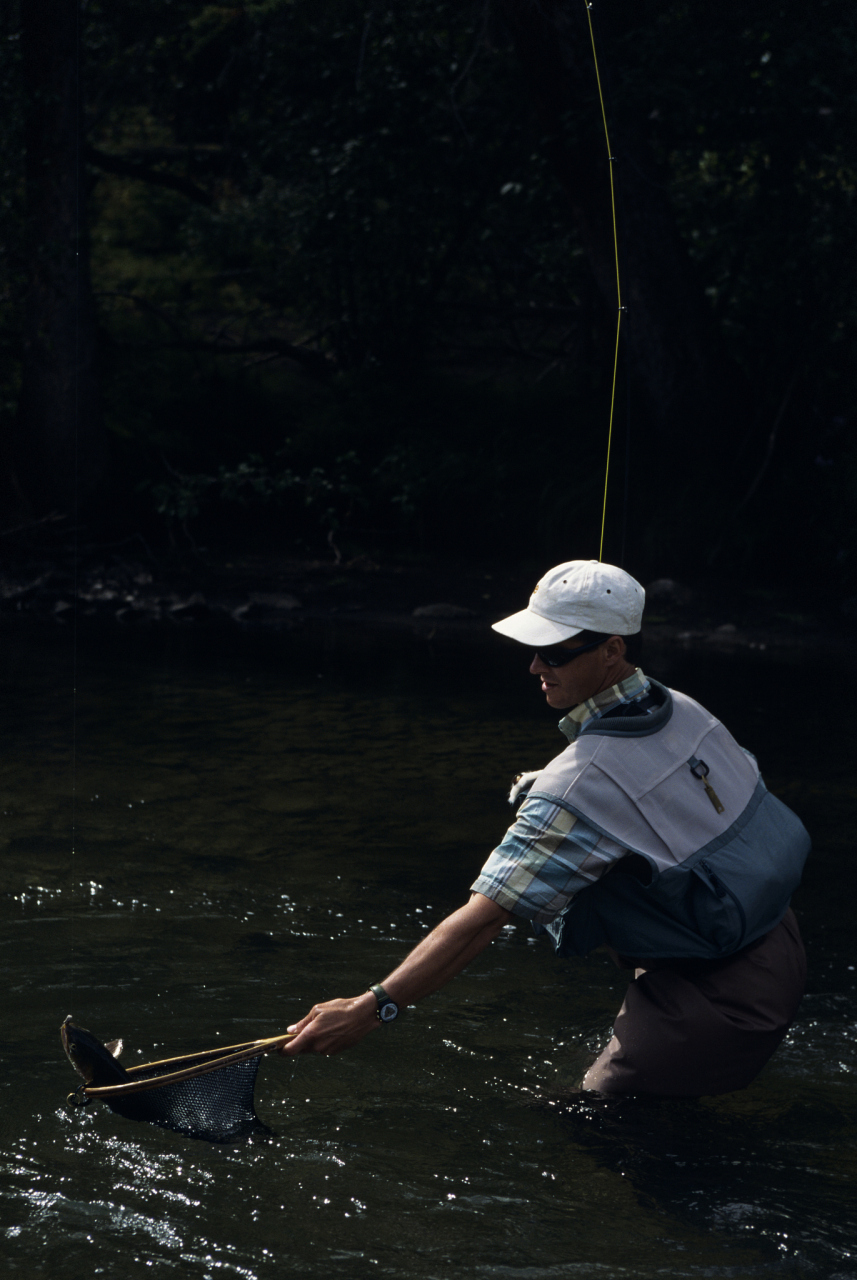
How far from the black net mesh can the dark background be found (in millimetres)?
9230

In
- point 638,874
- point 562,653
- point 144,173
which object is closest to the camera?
point 638,874

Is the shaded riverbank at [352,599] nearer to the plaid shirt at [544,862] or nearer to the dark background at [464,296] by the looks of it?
the dark background at [464,296]

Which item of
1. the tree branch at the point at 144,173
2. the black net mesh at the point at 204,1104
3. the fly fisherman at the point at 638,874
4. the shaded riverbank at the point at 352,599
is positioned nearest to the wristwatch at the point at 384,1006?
the fly fisherman at the point at 638,874

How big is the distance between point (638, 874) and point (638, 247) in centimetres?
981

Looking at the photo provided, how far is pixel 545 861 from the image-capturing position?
3.17 m

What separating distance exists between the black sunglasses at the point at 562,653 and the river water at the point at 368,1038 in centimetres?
126

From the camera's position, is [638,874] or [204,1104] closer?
[638,874]

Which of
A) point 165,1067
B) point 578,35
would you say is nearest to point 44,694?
point 165,1067

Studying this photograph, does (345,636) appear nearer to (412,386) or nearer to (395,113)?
(412,386)

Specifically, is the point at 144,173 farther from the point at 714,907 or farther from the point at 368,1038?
the point at 714,907

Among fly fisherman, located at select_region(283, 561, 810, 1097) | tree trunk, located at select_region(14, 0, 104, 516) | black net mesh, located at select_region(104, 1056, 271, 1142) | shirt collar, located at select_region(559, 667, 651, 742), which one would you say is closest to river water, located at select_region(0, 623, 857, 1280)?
black net mesh, located at select_region(104, 1056, 271, 1142)

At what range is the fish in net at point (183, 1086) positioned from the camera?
3.43 meters

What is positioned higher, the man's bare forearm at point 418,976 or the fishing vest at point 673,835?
the fishing vest at point 673,835

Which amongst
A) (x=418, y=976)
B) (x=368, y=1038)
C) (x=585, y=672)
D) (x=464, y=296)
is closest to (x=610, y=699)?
(x=585, y=672)
